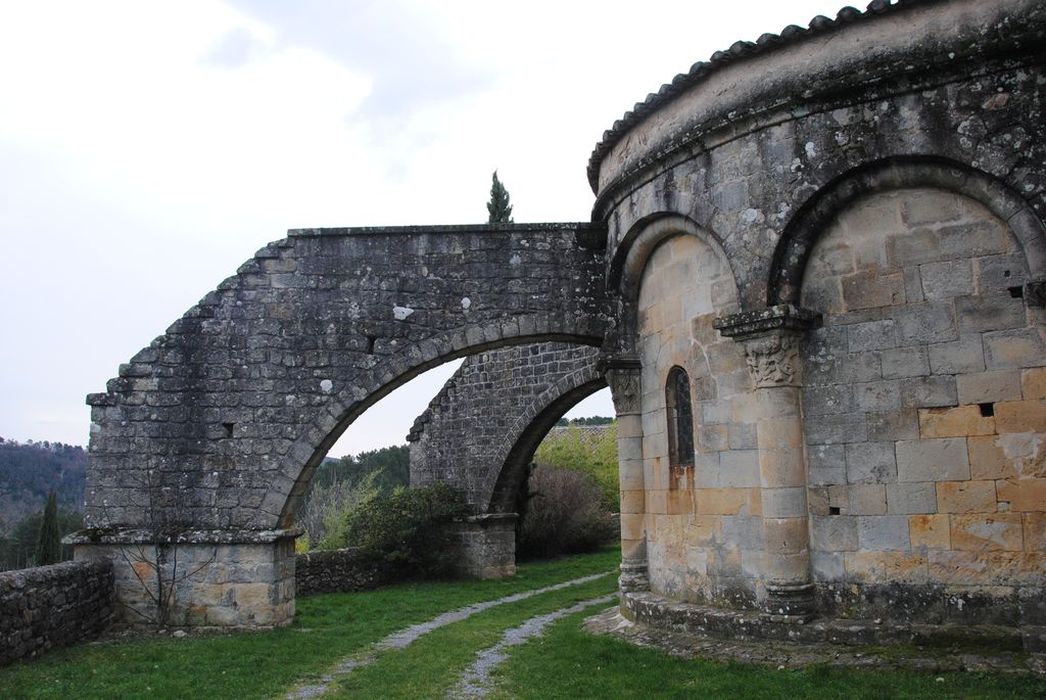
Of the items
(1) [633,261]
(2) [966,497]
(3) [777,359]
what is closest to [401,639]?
(1) [633,261]

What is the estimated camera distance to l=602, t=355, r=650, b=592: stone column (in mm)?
9234

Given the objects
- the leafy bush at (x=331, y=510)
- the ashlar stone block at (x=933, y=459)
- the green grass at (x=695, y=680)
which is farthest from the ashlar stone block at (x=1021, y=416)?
the leafy bush at (x=331, y=510)

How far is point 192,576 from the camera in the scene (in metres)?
10.0

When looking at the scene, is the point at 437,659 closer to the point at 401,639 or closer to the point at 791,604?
the point at 401,639

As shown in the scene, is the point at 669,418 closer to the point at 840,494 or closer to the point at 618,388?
the point at 618,388

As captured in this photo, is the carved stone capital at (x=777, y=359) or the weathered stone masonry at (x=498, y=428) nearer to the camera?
the carved stone capital at (x=777, y=359)

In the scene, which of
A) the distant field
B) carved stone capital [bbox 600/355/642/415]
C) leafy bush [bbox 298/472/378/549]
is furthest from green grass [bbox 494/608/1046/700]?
leafy bush [bbox 298/472/378/549]

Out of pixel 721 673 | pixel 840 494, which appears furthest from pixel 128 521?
pixel 840 494

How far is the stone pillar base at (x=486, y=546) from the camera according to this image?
17219mm

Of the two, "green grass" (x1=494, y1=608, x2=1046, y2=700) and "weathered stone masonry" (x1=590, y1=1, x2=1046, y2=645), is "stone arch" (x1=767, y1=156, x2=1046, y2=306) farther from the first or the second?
"green grass" (x1=494, y1=608, x2=1046, y2=700)

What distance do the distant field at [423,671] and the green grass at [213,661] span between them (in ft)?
0.05

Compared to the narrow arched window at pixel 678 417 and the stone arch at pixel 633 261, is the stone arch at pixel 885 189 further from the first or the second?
the narrow arched window at pixel 678 417

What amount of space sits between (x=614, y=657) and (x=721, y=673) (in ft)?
4.20

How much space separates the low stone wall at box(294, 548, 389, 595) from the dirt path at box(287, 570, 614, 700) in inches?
123
